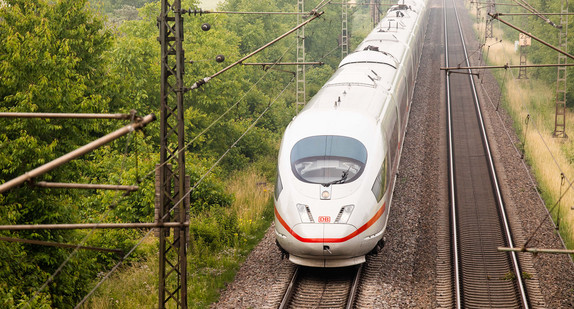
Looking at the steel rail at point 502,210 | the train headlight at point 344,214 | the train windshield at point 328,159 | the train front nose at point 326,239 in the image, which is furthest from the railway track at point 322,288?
the steel rail at point 502,210

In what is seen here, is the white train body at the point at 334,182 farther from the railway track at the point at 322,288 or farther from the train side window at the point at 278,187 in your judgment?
the railway track at the point at 322,288

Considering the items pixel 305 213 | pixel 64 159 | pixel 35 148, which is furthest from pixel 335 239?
pixel 64 159

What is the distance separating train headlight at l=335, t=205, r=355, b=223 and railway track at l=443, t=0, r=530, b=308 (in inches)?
112

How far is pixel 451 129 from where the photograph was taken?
27688mm

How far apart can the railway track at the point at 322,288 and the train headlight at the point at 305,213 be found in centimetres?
150

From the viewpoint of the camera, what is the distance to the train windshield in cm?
1343

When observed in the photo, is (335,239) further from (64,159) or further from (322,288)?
(64,159)

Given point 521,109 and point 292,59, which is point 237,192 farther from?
point 292,59

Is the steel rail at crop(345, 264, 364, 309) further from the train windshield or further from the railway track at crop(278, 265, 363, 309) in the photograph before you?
the train windshield

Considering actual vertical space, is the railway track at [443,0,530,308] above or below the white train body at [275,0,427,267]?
below

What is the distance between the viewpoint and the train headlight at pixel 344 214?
505 inches

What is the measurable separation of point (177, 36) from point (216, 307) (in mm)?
Result: 5608

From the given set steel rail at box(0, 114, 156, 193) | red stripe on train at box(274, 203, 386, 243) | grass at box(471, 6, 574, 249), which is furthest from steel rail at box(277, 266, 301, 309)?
steel rail at box(0, 114, 156, 193)

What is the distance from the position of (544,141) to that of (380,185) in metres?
15.3
